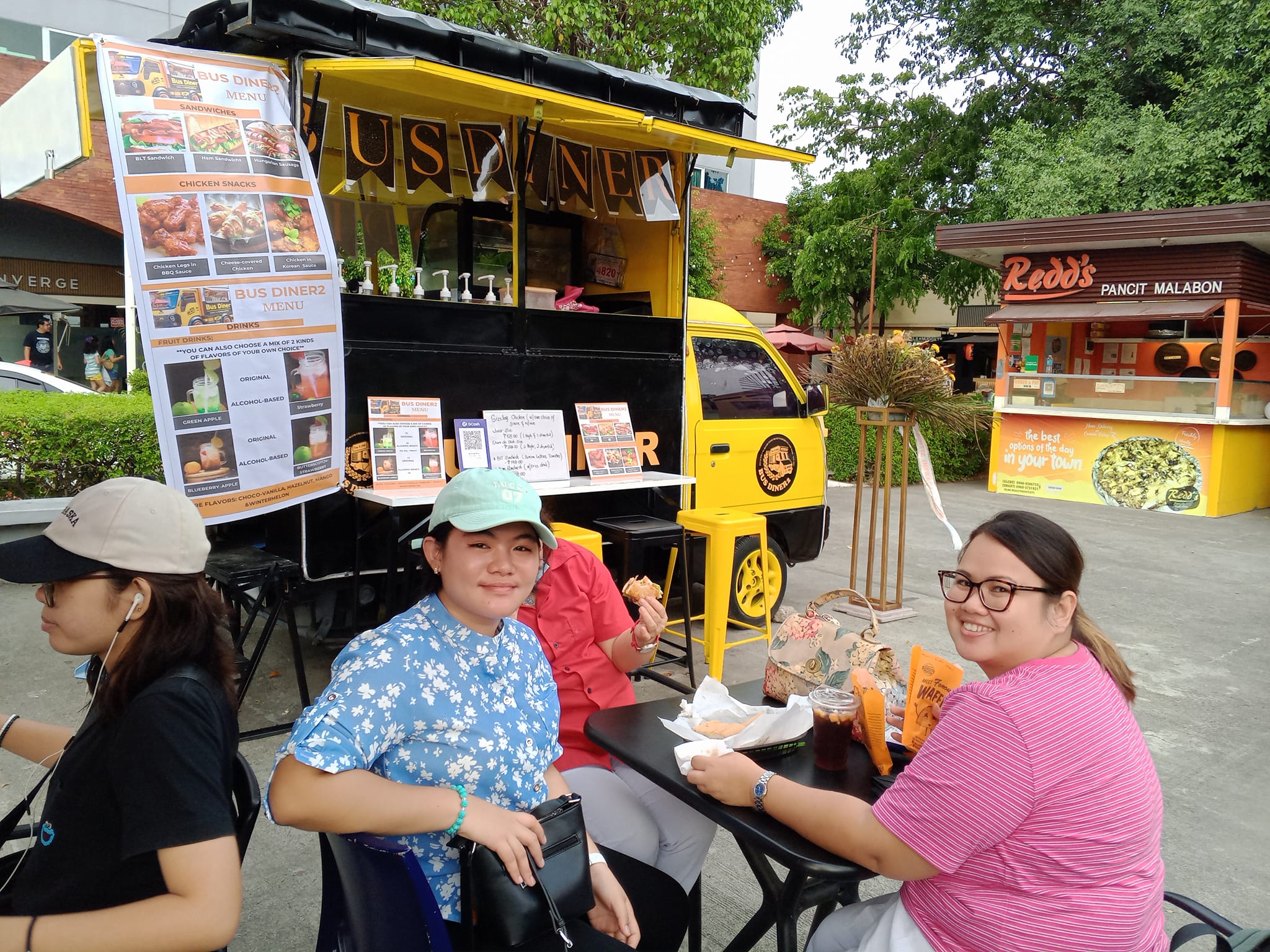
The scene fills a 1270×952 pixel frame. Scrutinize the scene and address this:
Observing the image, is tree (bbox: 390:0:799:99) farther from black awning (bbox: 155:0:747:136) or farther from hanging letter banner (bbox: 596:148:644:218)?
black awning (bbox: 155:0:747:136)

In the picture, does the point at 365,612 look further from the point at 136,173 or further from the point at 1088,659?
the point at 1088,659

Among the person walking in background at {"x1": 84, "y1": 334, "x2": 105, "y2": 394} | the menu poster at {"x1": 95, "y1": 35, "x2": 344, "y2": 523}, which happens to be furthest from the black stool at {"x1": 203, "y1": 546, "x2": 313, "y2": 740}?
the person walking in background at {"x1": 84, "y1": 334, "x2": 105, "y2": 394}

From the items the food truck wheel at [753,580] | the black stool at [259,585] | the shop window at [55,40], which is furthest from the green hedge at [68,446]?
the shop window at [55,40]

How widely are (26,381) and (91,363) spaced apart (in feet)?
32.5

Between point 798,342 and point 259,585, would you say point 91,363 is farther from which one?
point 259,585

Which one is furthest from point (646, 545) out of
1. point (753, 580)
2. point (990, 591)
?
point (990, 591)

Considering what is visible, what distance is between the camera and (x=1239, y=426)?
11414 mm

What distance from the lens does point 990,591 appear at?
1768 millimetres

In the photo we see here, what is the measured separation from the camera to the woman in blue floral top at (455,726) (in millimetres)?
1517

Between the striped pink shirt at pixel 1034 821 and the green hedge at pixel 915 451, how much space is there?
36.3 ft

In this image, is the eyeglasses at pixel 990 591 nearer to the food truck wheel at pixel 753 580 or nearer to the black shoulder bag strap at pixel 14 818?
the black shoulder bag strap at pixel 14 818

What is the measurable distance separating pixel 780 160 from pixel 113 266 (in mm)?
17532

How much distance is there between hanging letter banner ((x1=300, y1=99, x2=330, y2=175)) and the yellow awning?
10 centimetres

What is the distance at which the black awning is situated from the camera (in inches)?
152
